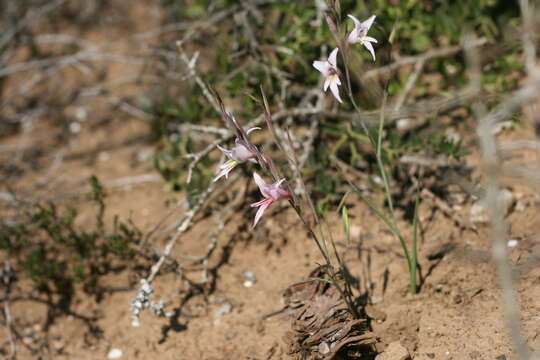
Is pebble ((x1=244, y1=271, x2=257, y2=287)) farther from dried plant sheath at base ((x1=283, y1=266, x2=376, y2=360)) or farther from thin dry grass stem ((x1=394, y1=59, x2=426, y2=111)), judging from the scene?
thin dry grass stem ((x1=394, y1=59, x2=426, y2=111))

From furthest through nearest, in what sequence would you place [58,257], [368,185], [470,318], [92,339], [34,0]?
[34,0], [58,257], [368,185], [92,339], [470,318]

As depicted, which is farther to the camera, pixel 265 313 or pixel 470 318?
pixel 265 313

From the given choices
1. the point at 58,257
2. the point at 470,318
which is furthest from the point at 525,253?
the point at 58,257

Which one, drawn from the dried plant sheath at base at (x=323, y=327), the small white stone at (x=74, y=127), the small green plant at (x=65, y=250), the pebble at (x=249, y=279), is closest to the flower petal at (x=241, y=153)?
the dried plant sheath at base at (x=323, y=327)

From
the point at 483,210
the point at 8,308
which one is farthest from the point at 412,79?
the point at 8,308

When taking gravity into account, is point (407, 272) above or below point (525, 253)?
below

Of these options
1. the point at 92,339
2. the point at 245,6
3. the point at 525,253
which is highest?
the point at 245,6

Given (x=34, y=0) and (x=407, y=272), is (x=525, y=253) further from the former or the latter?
(x=34, y=0)
